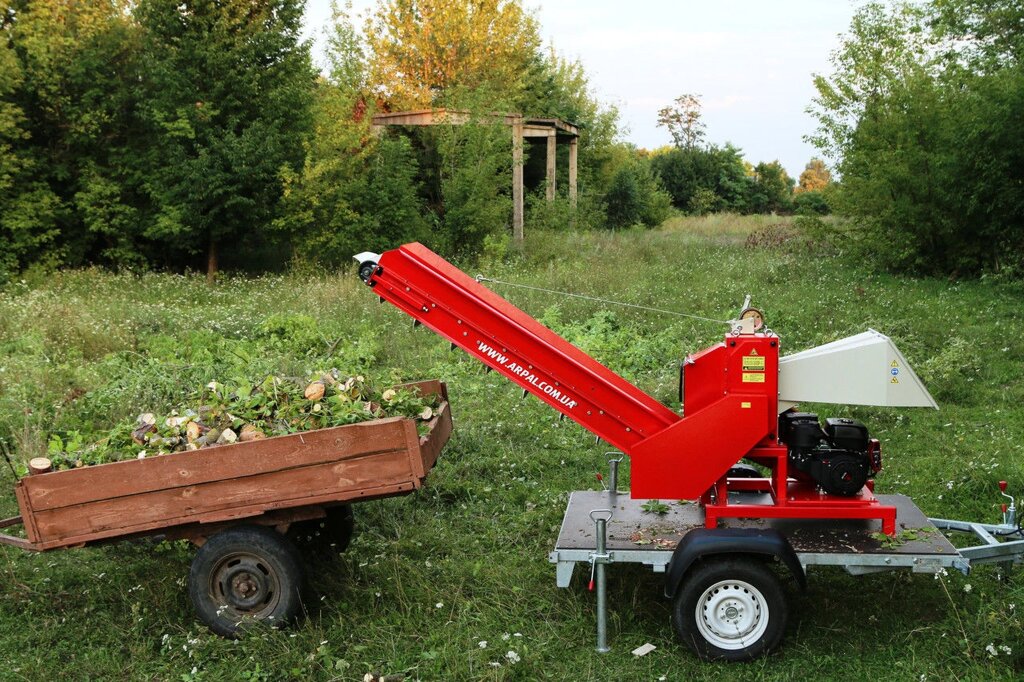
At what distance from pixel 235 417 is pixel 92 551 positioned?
6.95 ft

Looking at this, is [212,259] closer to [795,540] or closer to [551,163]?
[551,163]

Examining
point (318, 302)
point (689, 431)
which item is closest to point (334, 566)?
point (689, 431)

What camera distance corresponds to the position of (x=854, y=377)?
200 inches

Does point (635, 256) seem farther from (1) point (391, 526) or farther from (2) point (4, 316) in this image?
(1) point (391, 526)

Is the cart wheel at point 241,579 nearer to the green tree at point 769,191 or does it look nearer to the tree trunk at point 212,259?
the tree trunk at point 212,259

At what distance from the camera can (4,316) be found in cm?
1330

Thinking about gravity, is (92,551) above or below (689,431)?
below

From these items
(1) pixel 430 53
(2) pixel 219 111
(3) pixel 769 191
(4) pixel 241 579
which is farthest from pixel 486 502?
(3) pixel 769 191

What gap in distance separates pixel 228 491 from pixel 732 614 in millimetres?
2858

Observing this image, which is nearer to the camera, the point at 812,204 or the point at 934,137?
the point at 934,137

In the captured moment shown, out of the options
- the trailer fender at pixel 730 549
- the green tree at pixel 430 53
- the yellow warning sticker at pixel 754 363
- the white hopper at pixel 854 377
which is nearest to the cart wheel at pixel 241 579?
the trailer fender at pixel 730 549

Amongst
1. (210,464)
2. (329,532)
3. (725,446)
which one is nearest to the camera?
(210,464)

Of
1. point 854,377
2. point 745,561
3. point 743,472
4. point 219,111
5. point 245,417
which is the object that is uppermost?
point 219,111

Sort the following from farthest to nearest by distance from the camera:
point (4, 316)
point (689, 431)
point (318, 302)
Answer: point (318, 302) < point (4, 316) < point (689, 431)
